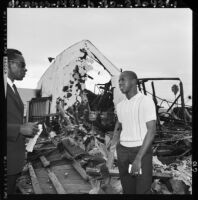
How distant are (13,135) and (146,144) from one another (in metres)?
1.48

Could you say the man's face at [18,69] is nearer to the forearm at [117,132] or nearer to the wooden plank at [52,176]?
the wooden plank at [52,176]

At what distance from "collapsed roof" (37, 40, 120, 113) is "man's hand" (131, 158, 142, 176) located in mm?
985

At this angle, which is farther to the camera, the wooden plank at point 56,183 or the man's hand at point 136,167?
the wooden plank at point 56,183

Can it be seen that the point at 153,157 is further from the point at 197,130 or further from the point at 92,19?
the point at 92,19

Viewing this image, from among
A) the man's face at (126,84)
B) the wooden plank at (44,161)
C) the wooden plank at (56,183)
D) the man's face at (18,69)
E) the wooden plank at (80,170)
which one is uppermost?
the man's face at (18,69)

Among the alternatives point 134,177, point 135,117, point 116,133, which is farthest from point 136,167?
point 135,117

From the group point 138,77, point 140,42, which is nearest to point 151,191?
point 138,77

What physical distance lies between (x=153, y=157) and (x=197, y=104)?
764mm

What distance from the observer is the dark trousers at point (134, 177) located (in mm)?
5426

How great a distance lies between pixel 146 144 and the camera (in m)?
5.41

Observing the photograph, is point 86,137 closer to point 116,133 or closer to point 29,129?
point 116,133

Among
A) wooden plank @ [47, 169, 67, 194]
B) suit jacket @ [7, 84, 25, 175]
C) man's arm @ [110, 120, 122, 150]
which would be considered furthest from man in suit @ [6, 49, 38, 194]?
man's arm @ [110, 120, 122, 150]

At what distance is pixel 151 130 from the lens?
17.8ft

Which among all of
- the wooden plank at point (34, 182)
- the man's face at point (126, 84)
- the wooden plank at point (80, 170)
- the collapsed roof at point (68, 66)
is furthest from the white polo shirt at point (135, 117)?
the wooden plank at point (34, 182)
